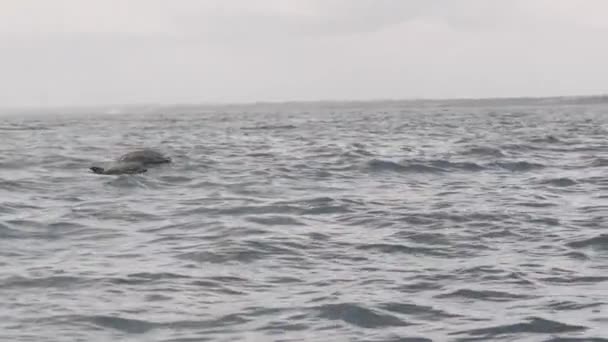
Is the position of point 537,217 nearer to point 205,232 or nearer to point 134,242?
point 205,232

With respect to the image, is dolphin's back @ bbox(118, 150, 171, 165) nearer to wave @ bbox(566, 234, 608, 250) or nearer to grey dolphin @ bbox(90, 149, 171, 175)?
grey dolphin @ bbox(90, 149, 171, 175)

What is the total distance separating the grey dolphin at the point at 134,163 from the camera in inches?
826

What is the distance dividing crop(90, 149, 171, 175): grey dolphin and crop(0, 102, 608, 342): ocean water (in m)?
0.62

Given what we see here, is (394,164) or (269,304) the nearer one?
(269,304)

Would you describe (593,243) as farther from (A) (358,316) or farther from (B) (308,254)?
(A) (358,316)

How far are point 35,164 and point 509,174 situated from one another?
44.3 ft

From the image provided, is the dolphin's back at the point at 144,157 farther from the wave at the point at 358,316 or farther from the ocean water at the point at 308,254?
the wave at the point at 358,316

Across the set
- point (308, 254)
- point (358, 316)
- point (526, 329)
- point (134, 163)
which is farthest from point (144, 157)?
point (526, 329)

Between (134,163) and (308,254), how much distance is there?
11050mm

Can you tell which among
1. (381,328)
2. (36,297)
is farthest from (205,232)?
(381,328)

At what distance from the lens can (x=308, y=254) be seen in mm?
11750

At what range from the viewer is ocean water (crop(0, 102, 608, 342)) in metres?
8.50

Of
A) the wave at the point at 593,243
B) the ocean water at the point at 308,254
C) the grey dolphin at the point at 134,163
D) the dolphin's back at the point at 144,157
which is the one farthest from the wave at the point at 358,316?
the dolphin's back at the point at 144,157

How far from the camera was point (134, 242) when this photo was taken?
12664mm
